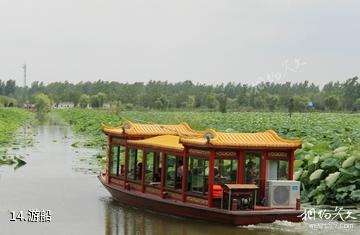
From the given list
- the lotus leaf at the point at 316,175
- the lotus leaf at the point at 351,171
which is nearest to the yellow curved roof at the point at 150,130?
the lotus leaf at the point at 316,175

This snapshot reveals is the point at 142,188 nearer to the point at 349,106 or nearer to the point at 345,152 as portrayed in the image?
the point at 345,152

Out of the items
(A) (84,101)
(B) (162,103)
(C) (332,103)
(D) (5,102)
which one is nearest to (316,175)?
(C) (332,103)

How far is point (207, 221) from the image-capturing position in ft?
43.4

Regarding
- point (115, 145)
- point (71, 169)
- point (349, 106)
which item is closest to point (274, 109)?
point (349, 106)

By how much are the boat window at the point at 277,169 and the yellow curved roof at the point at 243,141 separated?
43 centimetres

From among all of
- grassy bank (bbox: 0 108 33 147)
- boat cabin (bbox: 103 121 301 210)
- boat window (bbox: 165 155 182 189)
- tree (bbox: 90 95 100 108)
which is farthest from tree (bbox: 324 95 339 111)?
boat window (bbox: 165 155 182 189)

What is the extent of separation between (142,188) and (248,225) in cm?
344

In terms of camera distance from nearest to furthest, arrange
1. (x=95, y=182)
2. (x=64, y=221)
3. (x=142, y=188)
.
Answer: (x=64, y=221) → (x=142, y=188) → (x=95, y=182)

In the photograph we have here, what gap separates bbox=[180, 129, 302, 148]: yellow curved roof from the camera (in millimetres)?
12992

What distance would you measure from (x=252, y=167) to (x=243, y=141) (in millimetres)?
609

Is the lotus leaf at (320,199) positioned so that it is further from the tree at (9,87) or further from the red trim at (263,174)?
the tree at (9,87)

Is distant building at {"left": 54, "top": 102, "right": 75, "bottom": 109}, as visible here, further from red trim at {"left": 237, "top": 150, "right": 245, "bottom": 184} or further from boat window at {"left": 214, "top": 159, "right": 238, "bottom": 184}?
red trim at {"left": 237, "top": 150, "right": 245, "bottom": 184}

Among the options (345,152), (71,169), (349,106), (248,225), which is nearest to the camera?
(248,225)

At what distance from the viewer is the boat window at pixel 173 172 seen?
14180mm
